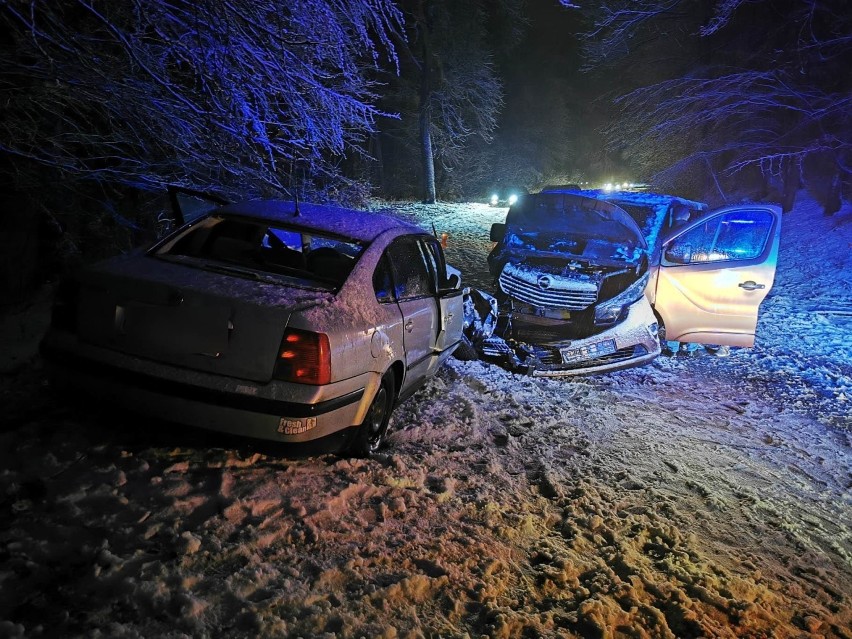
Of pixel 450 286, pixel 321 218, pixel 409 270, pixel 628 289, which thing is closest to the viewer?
pixel 321 218

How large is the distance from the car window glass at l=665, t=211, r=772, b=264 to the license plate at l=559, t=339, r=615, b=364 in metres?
1.51

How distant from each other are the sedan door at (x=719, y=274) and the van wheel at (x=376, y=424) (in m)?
4.28

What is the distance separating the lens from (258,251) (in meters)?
4.05

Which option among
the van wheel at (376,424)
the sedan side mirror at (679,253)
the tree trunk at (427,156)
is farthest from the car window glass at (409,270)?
the tree trunk at (427,156)

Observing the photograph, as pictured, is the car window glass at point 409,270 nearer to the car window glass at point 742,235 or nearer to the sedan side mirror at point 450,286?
the sedan side mirror at point 450,286

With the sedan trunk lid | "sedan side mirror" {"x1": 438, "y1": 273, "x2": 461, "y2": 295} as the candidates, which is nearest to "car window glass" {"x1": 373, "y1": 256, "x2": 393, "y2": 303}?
the sedan trunk lid

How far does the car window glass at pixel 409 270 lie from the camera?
4180mm

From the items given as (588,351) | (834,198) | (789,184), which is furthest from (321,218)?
(789,184)

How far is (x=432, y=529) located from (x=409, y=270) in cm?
197

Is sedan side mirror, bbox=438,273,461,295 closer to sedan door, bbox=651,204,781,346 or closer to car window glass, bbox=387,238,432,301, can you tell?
car window glass, bbox=387,238,432,301

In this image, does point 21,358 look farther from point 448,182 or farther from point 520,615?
point 448,182

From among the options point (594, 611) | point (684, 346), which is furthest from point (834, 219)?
point (594, 611)

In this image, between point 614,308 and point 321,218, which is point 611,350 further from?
point 321,218

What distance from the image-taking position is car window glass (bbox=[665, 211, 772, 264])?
700 centimetres
